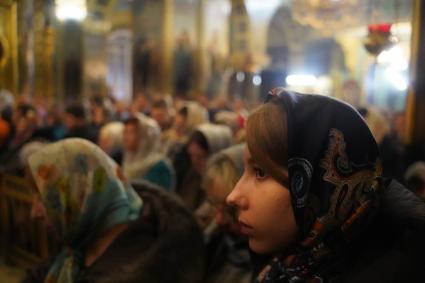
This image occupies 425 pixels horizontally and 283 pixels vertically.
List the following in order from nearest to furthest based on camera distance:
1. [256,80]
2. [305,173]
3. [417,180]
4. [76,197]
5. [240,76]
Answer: [305,173], [76,197], [417,180], [256,80], [240,76]

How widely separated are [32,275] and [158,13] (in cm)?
1116

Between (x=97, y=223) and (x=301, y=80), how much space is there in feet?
31.7

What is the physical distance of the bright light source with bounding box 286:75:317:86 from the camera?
11.0 m

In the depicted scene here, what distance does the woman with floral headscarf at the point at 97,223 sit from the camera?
188 cm

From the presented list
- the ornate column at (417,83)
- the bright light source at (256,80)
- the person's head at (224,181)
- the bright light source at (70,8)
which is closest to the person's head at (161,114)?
the ornate column at (417,83)

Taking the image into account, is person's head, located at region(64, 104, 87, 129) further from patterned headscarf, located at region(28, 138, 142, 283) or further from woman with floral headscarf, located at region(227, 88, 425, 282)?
woman with floral headscarf, located at region(227, 88, 425, 282)

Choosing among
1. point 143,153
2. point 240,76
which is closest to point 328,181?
point 143,153

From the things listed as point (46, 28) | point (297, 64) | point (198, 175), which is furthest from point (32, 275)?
point (46, 28)

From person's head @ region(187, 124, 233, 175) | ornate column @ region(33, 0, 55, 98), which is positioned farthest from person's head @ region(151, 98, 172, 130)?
ornate column @ region(33, 0, 55, 98)

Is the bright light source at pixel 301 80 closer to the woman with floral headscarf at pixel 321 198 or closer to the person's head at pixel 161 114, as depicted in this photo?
the person's head at pixel 161 114

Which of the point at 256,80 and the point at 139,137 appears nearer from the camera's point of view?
the point at 139,137

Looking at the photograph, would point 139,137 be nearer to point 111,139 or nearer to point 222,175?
point 111,139

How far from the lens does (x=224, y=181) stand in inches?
95.7

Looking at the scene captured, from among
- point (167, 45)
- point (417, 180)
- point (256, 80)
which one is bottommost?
point (417, 180)
